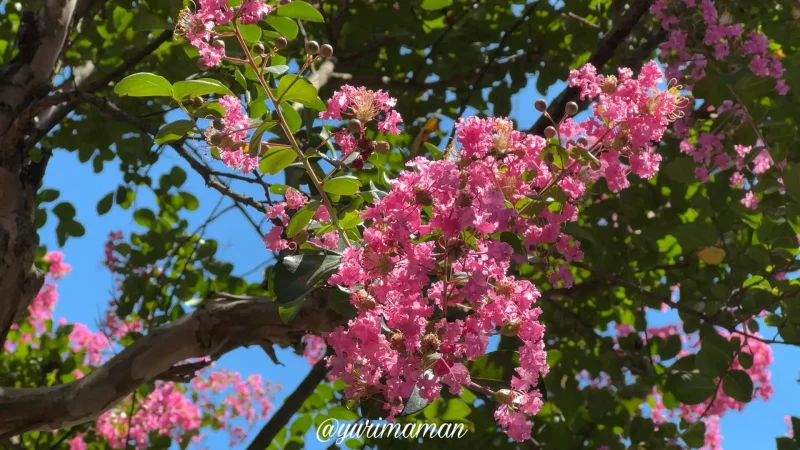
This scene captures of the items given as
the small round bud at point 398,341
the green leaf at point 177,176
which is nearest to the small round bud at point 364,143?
the small round bud at point 398,341

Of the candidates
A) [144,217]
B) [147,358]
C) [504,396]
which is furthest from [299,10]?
[144,217]

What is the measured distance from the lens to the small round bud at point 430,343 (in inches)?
36.0

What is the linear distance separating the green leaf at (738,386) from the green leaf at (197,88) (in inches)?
49.2

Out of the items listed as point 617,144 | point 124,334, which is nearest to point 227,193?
point 617,144

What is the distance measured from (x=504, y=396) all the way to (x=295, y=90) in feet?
1.72

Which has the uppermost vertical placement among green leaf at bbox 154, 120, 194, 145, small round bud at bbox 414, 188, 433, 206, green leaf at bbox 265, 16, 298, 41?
green leaf at bbox 265, 16, 298, 41

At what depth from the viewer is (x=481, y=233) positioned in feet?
3.02

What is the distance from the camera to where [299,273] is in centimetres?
98

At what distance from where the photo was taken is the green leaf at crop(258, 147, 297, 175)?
3.34ft

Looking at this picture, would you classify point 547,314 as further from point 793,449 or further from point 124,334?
point 124,334

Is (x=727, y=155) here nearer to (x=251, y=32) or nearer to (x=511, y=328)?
(x=511, y=328)

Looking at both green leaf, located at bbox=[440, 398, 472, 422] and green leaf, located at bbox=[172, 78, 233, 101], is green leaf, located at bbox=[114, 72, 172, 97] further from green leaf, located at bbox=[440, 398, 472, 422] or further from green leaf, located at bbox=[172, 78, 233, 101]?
green leaf, located at bbox=[440, 398, 472, 422]

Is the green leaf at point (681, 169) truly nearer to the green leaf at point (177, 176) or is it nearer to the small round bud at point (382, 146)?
the small round bud at point (382, 146)

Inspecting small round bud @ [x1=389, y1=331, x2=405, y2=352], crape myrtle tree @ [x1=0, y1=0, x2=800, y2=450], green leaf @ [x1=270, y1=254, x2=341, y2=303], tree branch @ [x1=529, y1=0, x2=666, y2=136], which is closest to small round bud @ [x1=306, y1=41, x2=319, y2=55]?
crape myrtle tree @ [x1=0, y1=0, x2=800, y2=450]
